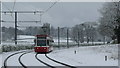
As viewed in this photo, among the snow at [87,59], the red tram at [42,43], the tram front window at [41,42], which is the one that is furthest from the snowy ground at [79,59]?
the tram front window at [41,42]

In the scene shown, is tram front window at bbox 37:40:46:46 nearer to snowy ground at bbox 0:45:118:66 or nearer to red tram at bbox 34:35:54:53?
red tram at bbox 34:35:54:53

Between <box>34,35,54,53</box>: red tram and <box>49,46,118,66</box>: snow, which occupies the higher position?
<box>34,35,54,53</box>: red tram

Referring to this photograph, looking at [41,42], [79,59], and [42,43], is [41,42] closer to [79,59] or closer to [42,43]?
[42,43]

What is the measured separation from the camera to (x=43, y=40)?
4438cm

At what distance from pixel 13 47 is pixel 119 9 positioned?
2272 centimetres

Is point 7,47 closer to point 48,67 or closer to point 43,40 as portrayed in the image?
point 43,40

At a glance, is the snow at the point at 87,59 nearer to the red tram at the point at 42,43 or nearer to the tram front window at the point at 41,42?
the red tram at the point at 42,43

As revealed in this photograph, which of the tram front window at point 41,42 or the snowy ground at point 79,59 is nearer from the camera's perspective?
the snowy ground at point 79,59

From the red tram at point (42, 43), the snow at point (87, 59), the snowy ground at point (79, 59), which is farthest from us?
the red tram at point (42, 43)

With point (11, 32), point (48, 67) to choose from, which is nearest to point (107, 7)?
point (48, 67)

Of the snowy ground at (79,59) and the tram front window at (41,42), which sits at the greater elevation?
the tram front window at (41,42)

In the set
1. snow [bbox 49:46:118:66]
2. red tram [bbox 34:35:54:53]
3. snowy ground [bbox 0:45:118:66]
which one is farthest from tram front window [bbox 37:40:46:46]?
snow [bbox 49:46:118:66]

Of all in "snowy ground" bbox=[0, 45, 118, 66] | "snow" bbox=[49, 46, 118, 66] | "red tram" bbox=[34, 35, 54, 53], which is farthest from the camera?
"red tram" bbox=[34, 35, 54, 53]

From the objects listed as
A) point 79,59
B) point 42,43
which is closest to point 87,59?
point 79,59
